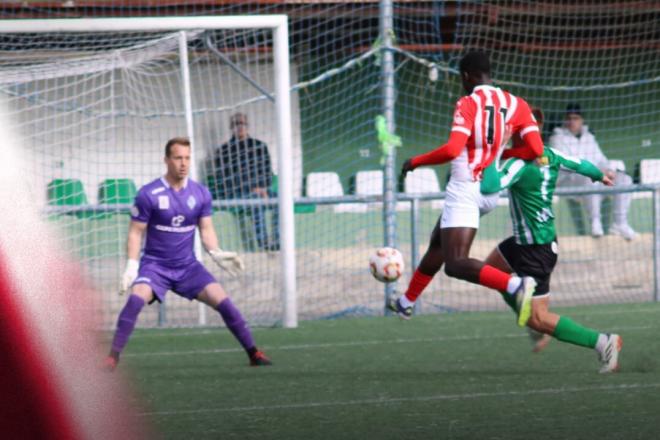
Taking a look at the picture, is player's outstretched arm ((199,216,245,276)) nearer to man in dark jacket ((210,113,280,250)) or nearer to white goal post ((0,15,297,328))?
white goal post ((0,15,297,328))

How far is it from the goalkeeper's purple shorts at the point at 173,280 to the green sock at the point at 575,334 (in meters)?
2.41

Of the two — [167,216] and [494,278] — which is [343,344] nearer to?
[167,216]

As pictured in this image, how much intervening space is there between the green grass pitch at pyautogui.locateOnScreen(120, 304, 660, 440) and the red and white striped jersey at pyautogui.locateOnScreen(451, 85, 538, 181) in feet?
4.15

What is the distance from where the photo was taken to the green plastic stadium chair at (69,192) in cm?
1184

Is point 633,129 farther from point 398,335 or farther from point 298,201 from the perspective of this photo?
point 398,335

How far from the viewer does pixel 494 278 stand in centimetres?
709

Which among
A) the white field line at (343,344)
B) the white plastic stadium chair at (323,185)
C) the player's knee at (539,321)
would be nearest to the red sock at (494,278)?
the player's knee at (539,321)

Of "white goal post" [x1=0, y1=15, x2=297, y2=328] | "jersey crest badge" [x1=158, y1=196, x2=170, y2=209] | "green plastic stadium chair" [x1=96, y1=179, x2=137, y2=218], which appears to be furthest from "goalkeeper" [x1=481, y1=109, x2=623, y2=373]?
"green plastic stadium chair" [x1=96, y1=179, x2=137, y2=218]

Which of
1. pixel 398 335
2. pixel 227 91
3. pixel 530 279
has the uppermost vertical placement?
pixel 227 91

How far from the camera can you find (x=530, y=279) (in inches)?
269

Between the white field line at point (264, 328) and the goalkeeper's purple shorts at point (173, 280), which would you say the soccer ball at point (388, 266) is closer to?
the goalkeeper's purple shorts at point (173, 280)

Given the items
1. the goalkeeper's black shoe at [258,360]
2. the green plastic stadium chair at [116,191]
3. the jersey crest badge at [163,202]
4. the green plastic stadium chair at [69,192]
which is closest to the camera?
the goalkeeper's black shoe at [258,360]

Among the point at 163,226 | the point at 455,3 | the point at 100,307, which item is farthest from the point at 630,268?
the point at 100,307

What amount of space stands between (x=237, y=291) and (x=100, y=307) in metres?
12.1
